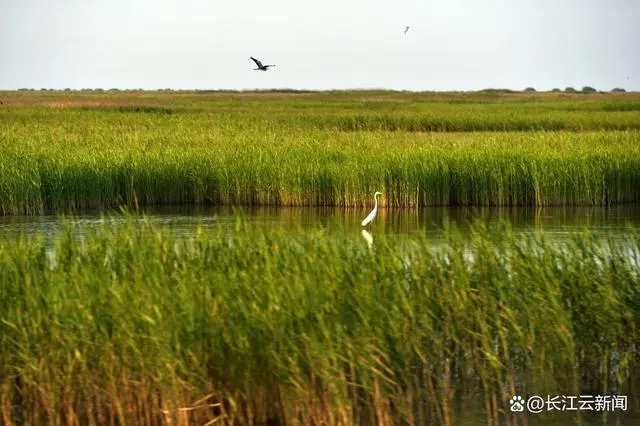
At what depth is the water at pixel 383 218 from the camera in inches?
641

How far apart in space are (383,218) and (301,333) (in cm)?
1130

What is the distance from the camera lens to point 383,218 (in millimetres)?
18047

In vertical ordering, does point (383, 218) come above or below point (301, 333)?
below

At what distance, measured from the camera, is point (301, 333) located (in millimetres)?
6832

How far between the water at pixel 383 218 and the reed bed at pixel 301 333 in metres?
7.56

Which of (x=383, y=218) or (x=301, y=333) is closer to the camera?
(x=301, y=333)

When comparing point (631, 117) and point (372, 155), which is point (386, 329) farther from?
point (631, 117)

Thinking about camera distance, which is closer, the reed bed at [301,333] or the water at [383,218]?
the reed bed at [301,333]

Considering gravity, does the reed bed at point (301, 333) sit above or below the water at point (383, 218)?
above

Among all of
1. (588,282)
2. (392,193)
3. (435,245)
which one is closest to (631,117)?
(392,193)

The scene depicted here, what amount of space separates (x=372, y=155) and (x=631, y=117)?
2500cm

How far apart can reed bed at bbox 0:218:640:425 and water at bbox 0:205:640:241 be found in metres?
7.56

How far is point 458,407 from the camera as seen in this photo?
7637 millimetres

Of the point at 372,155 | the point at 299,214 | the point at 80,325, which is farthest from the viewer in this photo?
the point at 372,155
